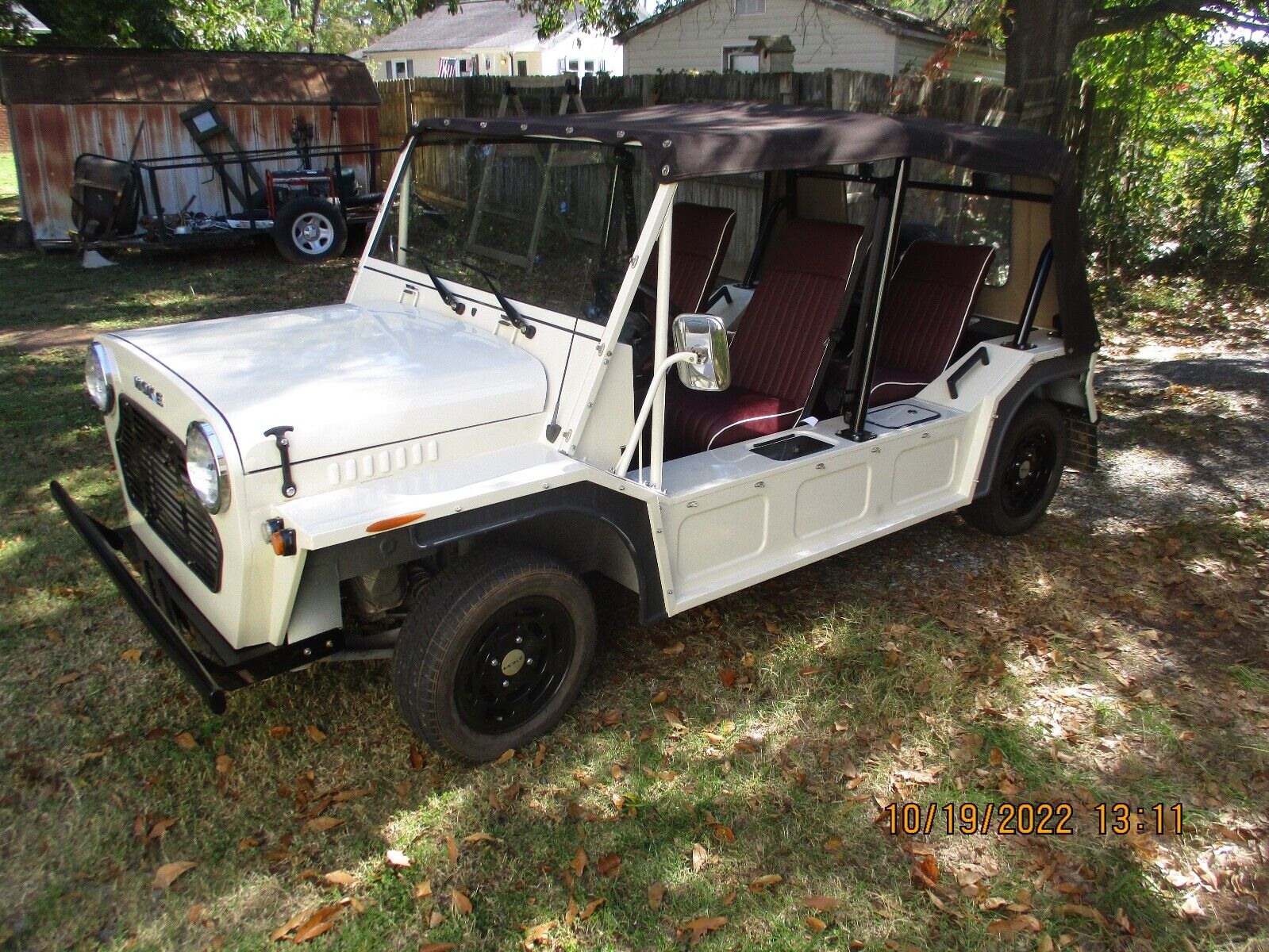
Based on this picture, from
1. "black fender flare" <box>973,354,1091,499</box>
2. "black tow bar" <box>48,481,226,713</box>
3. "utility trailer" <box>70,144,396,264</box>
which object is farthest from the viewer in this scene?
"utility trailer" <box>70,144,396,264</box>

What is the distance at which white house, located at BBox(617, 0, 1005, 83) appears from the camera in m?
18.4

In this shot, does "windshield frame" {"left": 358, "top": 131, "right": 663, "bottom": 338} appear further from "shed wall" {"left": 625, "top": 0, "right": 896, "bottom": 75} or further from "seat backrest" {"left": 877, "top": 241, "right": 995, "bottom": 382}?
"shed wall" {"left": 625, "top": 0, "right": 896, "bottom": 75}

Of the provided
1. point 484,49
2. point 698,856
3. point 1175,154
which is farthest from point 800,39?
point 484,49

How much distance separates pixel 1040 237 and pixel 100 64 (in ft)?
38.8

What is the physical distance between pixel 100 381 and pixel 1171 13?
8.47 metres

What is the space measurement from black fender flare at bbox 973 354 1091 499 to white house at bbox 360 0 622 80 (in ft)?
111

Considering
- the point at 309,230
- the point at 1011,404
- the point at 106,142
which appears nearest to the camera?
the point at 1011,404

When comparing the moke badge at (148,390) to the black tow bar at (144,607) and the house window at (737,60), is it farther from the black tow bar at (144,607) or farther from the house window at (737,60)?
the house window at (737,60)

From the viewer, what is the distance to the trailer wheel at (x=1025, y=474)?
489cm

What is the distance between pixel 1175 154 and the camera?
10492mm

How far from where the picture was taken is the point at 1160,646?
4.36 meters

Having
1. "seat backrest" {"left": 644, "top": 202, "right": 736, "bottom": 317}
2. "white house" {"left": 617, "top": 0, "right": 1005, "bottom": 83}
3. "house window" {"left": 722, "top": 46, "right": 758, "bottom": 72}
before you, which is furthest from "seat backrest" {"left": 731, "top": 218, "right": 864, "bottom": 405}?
"house window" {"left": 722, "top": 46, "right": 758, "bottom": 72}

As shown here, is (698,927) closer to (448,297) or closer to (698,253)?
(448,297)

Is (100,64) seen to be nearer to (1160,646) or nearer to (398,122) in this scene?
(398,122)
